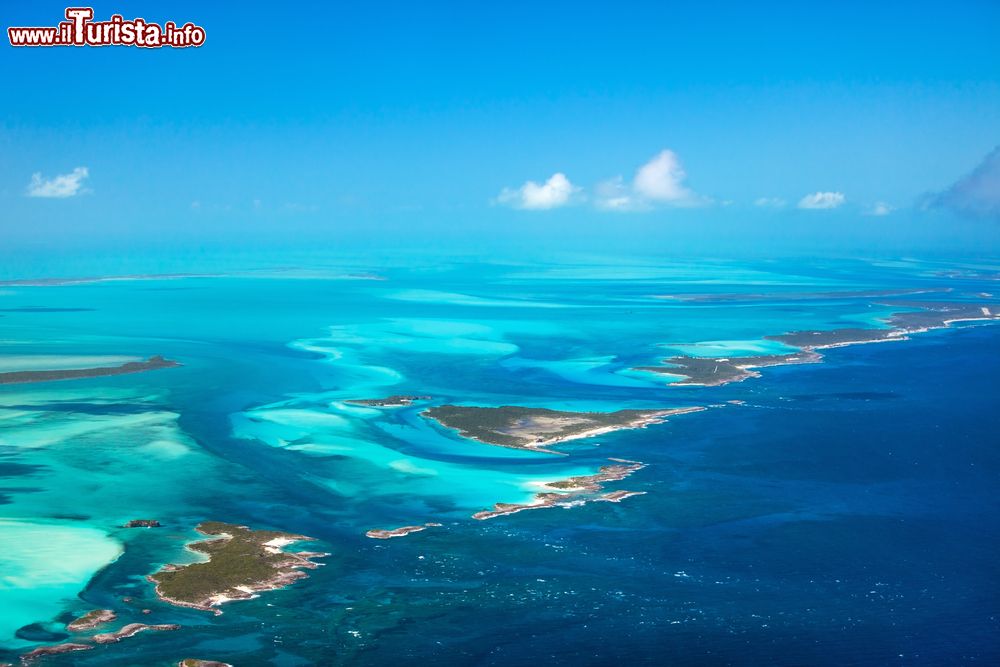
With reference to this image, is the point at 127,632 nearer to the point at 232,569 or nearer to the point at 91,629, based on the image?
the point at 91,629

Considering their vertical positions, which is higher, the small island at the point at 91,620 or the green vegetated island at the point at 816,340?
the green vegetated island at the point at 816,340

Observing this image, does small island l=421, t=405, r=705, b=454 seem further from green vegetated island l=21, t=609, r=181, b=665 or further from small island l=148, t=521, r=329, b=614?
green vegetated island l=21, t=609, r=181, b=665

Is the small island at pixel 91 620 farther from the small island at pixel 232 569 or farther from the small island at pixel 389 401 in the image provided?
the small island at pixel 389 401

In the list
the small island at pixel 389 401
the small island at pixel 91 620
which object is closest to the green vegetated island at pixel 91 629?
the small island at pixel 91 620

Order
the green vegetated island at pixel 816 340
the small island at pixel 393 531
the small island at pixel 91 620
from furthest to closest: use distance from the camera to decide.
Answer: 1. the green vegetated island at pixel 816 340
2. the small island at pixel 393 531
3. the small island at pixel 91 620

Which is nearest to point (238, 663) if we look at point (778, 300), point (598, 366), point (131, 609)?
point (131, 609)

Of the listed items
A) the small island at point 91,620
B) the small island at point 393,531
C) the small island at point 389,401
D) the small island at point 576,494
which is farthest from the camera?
the small island at point 389,401

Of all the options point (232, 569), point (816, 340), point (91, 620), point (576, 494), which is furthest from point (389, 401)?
point (816, 340)
